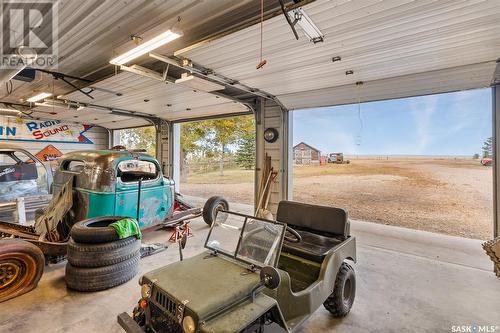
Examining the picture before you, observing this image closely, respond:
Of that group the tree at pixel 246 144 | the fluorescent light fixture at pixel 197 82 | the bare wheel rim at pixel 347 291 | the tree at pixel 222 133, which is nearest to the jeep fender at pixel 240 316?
the bare wheel rim at pixel 347 291

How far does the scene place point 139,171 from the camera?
485 cm

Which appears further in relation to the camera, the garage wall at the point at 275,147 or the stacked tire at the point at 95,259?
the garage wall at the point at 275,147

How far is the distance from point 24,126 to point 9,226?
287 inches

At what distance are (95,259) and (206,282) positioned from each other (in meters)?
2.03

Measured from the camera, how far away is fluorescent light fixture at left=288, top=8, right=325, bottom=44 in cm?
229

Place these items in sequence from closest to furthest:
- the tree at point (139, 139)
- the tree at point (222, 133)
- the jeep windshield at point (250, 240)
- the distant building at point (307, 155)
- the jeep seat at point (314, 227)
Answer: the jeep windshield at point (250, 240) → the jeep seat at point (314, 227) → the distant building at point (307, 155) → the tree at point (222, 133) → the tree at point (139, 139)

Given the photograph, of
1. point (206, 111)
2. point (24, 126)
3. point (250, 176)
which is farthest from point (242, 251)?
point (250, 176)

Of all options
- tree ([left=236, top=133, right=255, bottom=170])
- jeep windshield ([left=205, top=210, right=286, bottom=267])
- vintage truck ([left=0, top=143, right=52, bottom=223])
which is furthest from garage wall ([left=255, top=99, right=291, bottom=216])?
tree ([left=236, top=133, right=255, bottom=170])

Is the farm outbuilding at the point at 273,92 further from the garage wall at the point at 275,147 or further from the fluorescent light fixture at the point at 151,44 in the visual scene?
the garage wall at the point at 275,147

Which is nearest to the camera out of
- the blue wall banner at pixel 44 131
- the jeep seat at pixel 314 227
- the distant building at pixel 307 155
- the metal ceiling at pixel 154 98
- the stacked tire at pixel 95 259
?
the jeep seat at pixel 314 227

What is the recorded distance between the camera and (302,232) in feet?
9.18

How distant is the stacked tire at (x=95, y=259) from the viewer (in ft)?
9.02

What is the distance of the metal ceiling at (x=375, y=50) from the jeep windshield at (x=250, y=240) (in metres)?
2.14

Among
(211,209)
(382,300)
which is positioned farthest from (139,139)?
(382,300)
